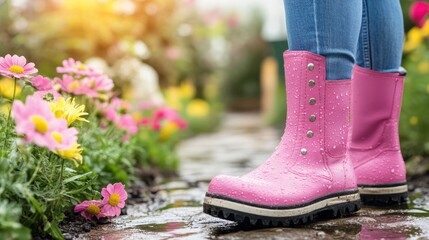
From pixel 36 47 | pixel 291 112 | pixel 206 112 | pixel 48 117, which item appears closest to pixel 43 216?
pixel 48 117

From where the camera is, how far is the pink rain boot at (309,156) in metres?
1.53

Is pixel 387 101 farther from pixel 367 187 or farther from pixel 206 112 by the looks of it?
pixel 206 112

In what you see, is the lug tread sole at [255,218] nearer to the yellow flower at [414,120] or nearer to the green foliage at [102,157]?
the green foliage at [102,157]

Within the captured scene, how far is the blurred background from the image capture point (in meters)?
3.27

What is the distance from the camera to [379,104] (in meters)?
1.94

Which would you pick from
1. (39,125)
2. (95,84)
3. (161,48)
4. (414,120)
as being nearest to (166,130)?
(414,120)

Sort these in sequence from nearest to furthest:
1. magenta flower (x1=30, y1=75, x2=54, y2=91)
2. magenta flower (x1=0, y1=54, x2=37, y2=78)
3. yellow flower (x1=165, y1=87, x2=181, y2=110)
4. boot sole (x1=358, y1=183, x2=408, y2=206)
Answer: magenta flower (x1=0, y1=54, x2=37, y2=78), magenta flower (x1=30, y1=75, x2=54, y2=91), boot sole (x1=358, y1=183, x2=408, y2=206), yellow flower (x1=165, y1=87, x2=181, y2=110)

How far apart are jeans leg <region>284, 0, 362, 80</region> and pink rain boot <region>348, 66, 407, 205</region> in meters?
0.35

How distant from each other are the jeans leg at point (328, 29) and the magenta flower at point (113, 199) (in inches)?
22.1

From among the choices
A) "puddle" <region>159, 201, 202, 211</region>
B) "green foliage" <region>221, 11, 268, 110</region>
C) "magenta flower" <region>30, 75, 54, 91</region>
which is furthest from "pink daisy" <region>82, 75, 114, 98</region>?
"green foliage" <region>221, 11, 268, 110</region>

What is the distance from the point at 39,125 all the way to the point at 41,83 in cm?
56

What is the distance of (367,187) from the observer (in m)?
1.91

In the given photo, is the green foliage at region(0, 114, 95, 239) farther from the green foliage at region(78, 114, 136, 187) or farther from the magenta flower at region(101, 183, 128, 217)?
the green foliage at region(78, 114, 136, 187)

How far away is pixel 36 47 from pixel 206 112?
4.07 m
